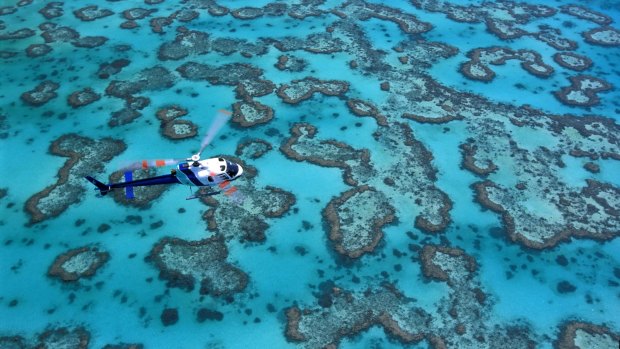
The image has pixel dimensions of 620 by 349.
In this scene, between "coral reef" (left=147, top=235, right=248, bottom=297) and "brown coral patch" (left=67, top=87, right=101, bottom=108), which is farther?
"brown coral patch" (left=67, top=87, right=101, bottom=108)

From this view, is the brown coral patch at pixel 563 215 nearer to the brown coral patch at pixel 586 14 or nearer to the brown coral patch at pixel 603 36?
the brown coral patch at pixel 603 36

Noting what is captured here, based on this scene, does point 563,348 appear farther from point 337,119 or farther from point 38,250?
point 38,250

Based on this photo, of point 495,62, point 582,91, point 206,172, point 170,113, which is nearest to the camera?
point 206,172

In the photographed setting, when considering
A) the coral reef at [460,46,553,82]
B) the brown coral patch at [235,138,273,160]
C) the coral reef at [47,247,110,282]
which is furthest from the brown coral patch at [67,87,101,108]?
the coral reef at [460,46,553,82]

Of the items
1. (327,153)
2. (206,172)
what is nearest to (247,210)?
(206,172)

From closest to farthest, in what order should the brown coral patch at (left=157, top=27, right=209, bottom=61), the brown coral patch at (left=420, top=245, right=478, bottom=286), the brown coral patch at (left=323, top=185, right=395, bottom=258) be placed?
1. the brown coral patch at (left=420, top=245, right=478, bottom=286)
2. the brown coral patch at (left=323, top=185, right=395, bottom=258)
3. the brown coral patch at (left=157, top=27, right=209, bottom=61)

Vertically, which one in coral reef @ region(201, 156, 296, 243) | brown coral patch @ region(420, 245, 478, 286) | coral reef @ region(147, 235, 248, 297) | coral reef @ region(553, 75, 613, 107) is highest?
coral reef @ region(553, 75, 613, 107)

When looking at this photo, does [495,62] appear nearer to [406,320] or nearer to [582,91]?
[582,91]

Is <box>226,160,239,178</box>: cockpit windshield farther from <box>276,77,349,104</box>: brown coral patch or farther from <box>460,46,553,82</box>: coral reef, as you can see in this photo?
<box>460,46,553,82</box>: coral reef

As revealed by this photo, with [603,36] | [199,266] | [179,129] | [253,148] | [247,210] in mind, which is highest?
[603,36]
